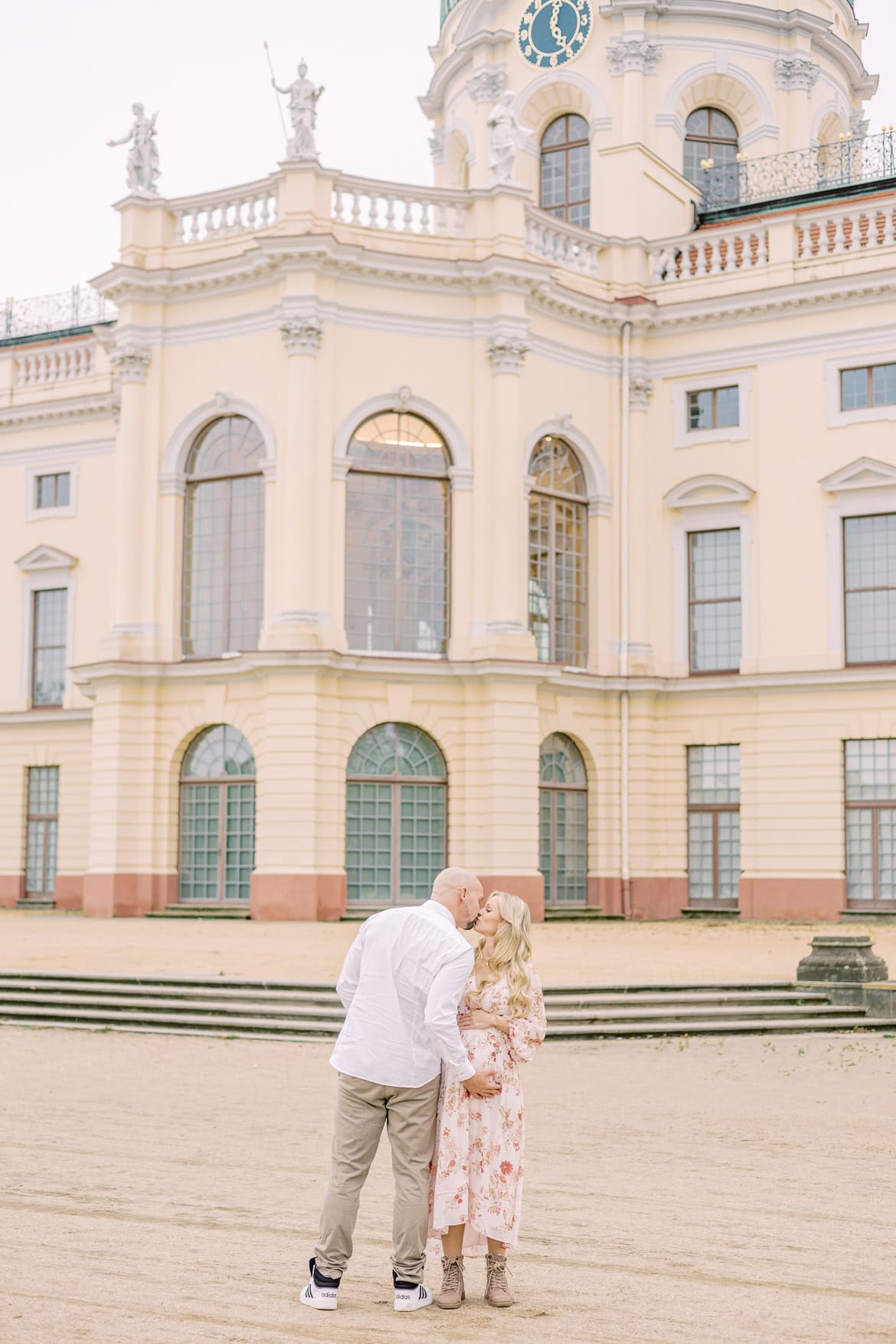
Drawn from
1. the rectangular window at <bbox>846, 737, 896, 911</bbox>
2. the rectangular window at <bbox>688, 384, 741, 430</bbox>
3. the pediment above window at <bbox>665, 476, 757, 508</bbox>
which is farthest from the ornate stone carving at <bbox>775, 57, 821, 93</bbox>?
the rectangular window at <bbox>846, 737, 896, 911</bbox>

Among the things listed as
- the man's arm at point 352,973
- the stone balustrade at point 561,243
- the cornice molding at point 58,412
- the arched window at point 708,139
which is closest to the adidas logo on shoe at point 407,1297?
the man's arm at point 352,973

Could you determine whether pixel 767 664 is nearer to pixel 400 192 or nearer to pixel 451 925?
pixel 400 192

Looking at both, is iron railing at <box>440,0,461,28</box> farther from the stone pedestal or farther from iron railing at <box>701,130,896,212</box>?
the stone pedestal

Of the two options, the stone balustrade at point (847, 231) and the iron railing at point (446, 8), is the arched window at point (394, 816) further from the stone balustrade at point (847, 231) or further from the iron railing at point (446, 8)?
the iron railing at point (446, 8)

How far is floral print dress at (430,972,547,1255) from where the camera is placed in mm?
7320

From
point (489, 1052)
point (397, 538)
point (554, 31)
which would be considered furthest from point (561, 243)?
point (489, 1052)

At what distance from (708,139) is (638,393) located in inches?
372

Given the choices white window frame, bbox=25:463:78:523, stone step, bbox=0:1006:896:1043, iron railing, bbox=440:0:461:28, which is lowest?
stone step, bbox=0:1006:896:1043

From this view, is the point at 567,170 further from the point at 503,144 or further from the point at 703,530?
the point at 703,530

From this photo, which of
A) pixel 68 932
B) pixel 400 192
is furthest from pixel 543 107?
pixel 68 932

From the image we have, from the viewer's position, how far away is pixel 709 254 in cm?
3647

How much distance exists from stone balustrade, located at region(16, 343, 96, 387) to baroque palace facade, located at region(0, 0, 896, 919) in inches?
139

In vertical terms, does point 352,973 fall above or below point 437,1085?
above

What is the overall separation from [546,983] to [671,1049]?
7.95 feet
